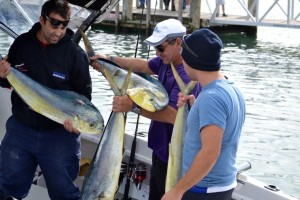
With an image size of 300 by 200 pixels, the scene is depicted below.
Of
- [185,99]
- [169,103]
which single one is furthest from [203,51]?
[169,103]

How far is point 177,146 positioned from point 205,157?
446 millimetres

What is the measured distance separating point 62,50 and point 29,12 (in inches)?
69.5

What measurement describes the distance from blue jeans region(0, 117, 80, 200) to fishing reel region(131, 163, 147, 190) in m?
0.56

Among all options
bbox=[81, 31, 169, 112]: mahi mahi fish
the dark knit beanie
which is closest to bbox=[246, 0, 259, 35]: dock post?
bbox=[81, 31, 169, 112]: mahi mahi fish

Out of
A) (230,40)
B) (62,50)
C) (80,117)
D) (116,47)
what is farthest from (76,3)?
(230,40)

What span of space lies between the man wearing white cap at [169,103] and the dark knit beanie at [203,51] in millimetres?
482

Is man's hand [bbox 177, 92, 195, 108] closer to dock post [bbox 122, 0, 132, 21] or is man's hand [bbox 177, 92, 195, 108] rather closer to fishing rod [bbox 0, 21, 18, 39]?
fishing rod [bbox 0, 21, 18, 39]

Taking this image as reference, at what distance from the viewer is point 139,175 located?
14.4ft

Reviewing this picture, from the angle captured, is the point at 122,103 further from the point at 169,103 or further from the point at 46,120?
the point at 46,120

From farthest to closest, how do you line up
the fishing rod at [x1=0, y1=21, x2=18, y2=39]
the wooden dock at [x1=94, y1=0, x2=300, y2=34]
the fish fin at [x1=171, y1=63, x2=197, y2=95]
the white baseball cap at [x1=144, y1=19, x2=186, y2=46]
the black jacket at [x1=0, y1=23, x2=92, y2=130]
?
the wooden dock at [x1=94, y1=0, x2=300, y2=34], the fishing rod at [x1=0, y1=21, x2=18, y2=39], the black jacket at [x1=0, y1=23, x2=92, y2=130], the white baseball cap at [x1=144, y1=19, x2=186, y2=46], the fish fin at [x1=171, y1=63, x2=197, y2=95]

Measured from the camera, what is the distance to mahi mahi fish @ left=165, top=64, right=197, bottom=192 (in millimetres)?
3156

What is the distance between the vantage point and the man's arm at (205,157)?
9.06 ft

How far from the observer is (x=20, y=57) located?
3.85 meters

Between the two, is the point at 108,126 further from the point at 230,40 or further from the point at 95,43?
the point at 230,40
